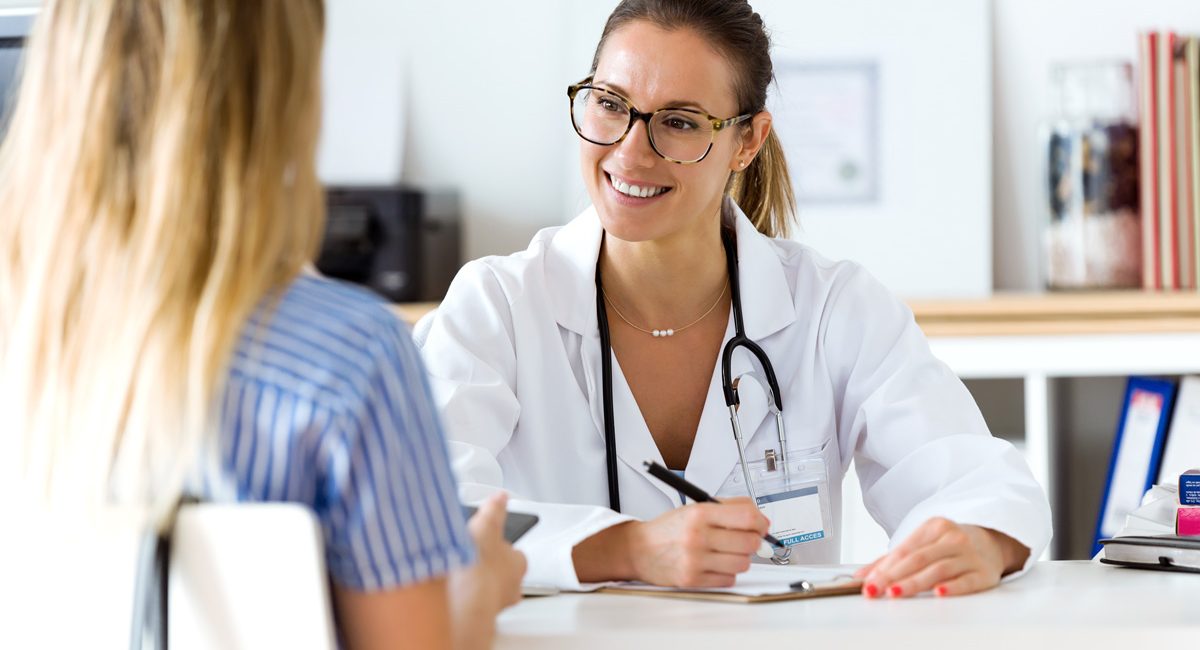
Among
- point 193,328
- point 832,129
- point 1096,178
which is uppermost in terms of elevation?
point 832,129

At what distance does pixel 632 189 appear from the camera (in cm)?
169

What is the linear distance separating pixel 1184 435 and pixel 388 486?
7.30 feet

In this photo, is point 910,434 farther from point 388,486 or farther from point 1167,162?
point 1167,162

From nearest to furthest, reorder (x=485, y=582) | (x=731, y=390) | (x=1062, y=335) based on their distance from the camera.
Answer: (x=485, y=582) → (x=731, y=390) → (x=1062, y=335)

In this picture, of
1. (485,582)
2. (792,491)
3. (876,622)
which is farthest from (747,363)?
(485,582)

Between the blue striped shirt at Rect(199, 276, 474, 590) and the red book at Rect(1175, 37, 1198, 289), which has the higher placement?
the red book at Rect(1175, 37, 1198, 289)

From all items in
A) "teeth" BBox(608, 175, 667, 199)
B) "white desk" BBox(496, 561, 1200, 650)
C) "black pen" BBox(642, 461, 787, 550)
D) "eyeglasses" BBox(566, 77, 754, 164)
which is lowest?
"white desk" BBox(496, 561, 1200, 650)

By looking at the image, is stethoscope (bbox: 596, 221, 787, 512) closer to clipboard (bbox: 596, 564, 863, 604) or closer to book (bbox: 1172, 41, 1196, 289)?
clipboard (bbox: 596, 564, 863, 604)

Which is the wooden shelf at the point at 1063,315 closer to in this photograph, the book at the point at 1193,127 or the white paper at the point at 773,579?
the book at the point at 1193,127

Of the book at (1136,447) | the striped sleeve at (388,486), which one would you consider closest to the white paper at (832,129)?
the book at (1136,447)

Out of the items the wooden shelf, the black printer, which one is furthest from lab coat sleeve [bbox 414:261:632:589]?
the wooden shelf

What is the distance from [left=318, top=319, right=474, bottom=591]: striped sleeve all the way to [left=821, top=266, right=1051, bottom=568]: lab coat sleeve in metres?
0.66

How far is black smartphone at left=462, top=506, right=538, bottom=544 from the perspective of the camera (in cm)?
111

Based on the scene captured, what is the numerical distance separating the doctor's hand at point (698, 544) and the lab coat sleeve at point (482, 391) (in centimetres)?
5
